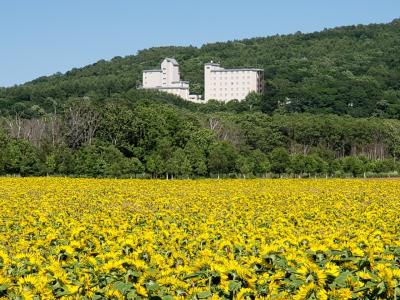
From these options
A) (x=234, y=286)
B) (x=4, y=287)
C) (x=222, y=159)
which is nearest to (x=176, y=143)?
(x=222, y=159)

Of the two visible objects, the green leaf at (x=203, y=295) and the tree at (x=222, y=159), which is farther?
the tree at (x=222, y=159)

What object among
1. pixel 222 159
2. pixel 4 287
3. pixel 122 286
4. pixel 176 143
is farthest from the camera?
pixel 176 143

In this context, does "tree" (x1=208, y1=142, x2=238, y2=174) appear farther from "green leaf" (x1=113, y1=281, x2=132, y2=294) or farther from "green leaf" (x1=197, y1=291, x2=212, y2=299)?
"green leaf" (x1=197, y1=291, x2=212, y2=299)

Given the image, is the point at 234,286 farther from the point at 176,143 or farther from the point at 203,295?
the point at 176,143

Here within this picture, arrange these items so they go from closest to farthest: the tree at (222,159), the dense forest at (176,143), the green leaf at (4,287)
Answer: the green leaf at (4,287)
the dense forest at (176,143)
the tree at (222,159)

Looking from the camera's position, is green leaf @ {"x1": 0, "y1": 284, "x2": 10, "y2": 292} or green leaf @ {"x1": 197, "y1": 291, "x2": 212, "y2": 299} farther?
green leaf @ {"x1": 0, "y1": 284, "x2": 10, "y2": 292}

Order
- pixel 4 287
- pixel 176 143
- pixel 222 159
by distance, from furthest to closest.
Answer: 1. pixel 176 143
2. pixel 222 159
3. pixel 4 287

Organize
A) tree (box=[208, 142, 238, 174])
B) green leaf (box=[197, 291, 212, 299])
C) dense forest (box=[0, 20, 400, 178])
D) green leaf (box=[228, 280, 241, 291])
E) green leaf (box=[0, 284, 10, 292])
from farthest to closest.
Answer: tree (box=[208, 142, 238, 174])
dense forest (box=[0, 20, 400, 178])
green leaf (box=[0, 284, 10, 292])
green leaf (box=[228, 280, 241, 291])
green leaf (box=[197, 291, 212, 299])

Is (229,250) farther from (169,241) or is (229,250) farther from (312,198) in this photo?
(312,198)

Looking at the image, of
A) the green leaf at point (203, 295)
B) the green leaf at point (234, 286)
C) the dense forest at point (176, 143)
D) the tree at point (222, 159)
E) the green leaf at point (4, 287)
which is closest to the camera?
the green leaf at point (203, 295)

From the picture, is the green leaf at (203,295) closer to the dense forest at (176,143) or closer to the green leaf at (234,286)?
the green leaf at (234,286)

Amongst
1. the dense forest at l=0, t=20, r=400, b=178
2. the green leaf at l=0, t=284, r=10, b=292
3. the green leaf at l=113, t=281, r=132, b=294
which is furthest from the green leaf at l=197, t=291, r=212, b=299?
the dense forest at l=0, t=20, r=400, b=178

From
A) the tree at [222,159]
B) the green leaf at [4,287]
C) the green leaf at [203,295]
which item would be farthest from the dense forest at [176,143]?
the green leaf at [203,295]

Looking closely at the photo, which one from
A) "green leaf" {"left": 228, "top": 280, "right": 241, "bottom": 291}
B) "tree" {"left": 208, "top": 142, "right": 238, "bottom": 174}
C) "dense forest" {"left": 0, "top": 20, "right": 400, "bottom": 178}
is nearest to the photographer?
"green leaf" {"left": 228, "top": 280, "right": 241, "bottom": 291}
